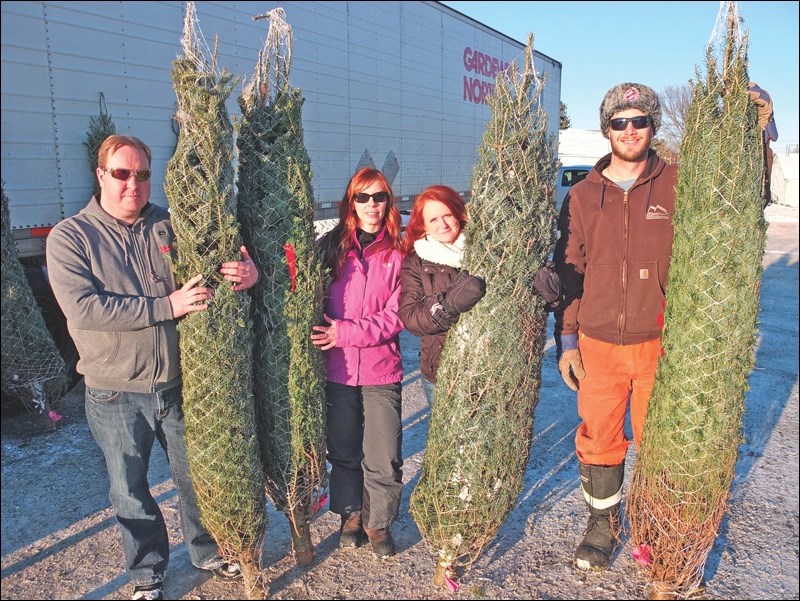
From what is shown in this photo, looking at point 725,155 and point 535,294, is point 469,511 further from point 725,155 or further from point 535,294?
point 725,155

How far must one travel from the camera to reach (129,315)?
249 cm

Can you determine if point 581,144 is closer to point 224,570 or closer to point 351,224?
point 351,224

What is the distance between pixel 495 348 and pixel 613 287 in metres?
0.75

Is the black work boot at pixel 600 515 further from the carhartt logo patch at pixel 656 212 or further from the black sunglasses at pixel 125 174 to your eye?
the black sunglasses at pixel 125 174

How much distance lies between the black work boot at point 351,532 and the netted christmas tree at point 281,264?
43cm

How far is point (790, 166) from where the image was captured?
98.4 feet

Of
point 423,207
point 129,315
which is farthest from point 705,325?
point 129,315

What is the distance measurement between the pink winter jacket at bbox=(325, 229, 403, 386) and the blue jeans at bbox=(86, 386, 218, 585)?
852 millimetres

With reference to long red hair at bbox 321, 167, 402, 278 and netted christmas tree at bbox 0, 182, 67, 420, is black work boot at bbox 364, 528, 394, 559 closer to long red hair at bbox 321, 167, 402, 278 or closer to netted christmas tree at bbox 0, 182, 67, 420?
long red hair at bbox 321, 167, 402, 278

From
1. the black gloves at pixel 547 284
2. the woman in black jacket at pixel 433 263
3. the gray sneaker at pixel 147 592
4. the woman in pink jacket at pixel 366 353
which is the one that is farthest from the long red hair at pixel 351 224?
the gray sneaker at pixel 147 592

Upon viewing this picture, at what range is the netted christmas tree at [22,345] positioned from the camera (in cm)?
482

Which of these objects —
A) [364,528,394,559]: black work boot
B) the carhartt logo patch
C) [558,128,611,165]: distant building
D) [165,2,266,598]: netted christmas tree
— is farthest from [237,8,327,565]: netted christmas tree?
[558,128,611,165]: distant building

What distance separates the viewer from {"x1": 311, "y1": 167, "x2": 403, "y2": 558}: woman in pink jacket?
121 inches

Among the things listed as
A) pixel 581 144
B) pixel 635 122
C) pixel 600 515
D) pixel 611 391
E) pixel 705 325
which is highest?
pixel 581 144
